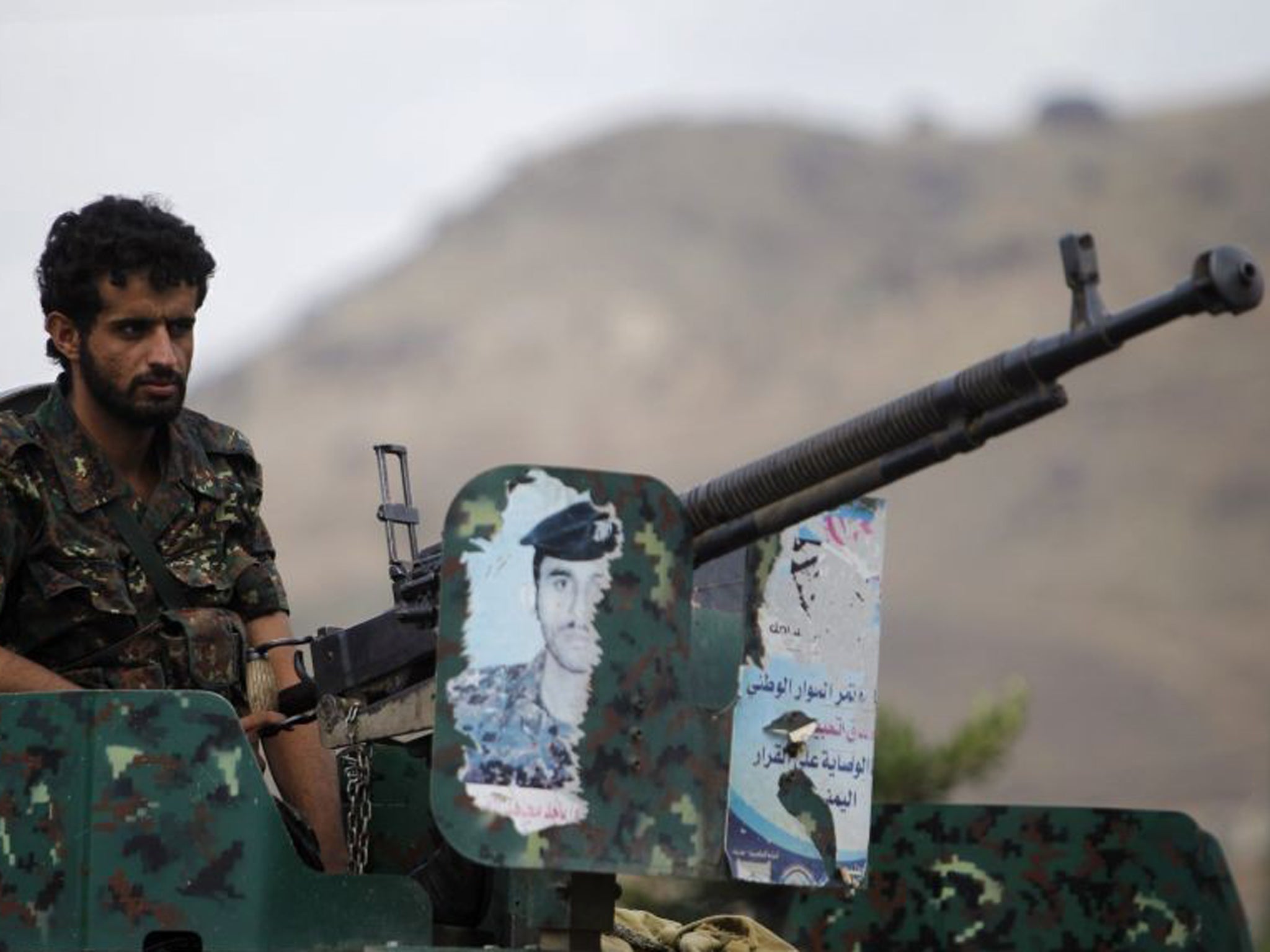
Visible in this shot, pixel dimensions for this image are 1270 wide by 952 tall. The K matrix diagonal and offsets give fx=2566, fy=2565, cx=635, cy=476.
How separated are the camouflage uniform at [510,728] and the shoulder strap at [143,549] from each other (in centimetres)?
140

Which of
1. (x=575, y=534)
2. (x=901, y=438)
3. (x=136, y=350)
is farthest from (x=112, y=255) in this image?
(x=901, y=438)

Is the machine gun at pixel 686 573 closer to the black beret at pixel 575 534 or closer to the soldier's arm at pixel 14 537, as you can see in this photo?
the black beret at pixel 575 534

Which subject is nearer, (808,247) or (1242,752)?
(1242,752)

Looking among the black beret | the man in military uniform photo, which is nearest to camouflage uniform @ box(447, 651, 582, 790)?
the man in military uniform photo

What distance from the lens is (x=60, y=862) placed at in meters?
5.03

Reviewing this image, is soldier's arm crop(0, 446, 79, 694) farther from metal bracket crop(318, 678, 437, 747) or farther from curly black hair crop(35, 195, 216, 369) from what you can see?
metal bracket crop(318, 678, 437, 747)

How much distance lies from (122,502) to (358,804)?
35.2 inches

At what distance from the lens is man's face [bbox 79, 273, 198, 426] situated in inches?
232

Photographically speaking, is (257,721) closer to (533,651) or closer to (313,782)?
(313,782)

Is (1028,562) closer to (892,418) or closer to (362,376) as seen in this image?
(362,376)

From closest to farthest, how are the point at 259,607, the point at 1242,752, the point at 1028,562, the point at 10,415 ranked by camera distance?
the point at 10,415 < the point at 259,607 < the point at 1242,752 < the point at 1028,562

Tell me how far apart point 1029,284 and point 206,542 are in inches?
3075

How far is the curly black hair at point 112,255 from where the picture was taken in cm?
591

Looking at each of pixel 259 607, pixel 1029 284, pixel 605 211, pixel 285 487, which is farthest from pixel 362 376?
pixel 259 607
